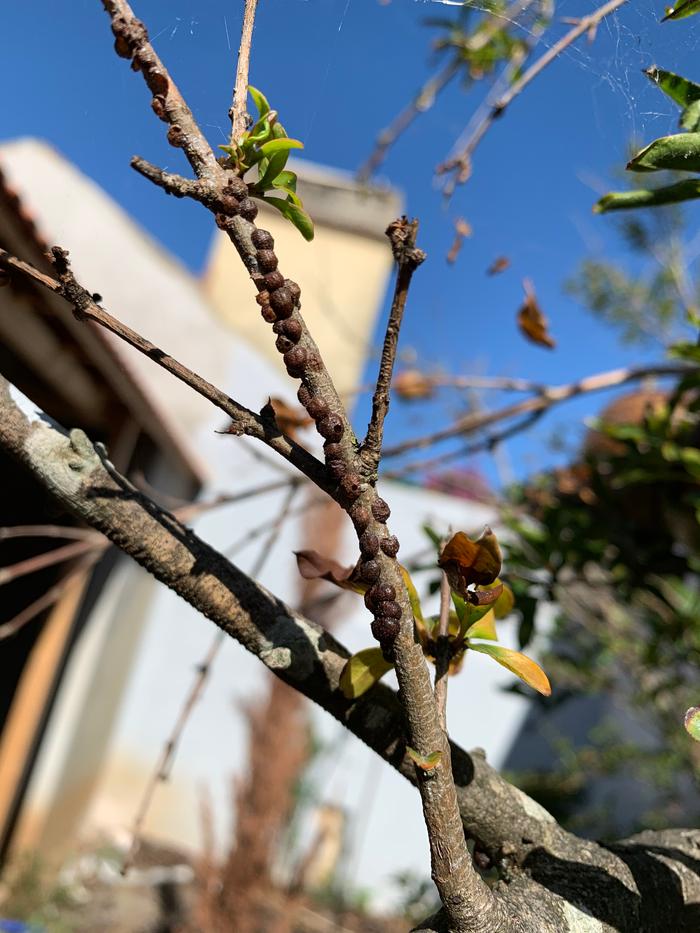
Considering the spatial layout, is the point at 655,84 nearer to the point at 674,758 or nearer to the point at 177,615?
the point at 674,758

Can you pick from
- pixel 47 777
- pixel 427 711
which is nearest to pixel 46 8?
pixel 427 711

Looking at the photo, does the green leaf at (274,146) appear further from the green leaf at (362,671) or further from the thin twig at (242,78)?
the green leaf at (362,671)

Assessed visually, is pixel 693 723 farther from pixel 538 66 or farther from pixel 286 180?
pixel 538 66

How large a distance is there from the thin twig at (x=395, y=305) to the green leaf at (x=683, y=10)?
0.30 metres

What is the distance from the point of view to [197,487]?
16.2ft

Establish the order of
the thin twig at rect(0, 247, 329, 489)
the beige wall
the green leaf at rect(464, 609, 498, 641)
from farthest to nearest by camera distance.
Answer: the beige wall
the green leaf at rect(464, 609, 498, 641)
the thin twig at rect(0, 247, 329, 489)

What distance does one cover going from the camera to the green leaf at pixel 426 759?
498 mm

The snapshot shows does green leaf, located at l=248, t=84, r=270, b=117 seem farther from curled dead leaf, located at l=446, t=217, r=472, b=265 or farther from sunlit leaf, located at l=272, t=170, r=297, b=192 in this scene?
curled dead leaf, located at l=446, t=217, r=472, b=265

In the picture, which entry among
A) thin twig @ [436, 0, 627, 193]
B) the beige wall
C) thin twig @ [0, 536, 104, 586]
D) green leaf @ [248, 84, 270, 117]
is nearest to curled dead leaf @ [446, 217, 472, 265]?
thin twig @ [436, 0, 627, 193]

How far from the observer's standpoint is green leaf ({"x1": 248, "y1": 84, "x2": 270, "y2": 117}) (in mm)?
553

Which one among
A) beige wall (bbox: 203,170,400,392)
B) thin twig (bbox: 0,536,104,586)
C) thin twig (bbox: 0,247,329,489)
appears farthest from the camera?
beige wall (bbox: 203,170,400,392)

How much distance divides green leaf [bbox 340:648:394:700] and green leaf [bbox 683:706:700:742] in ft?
0.64

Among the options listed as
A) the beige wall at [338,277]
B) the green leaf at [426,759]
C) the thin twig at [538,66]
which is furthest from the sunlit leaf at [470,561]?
the beige wall at [338,277]

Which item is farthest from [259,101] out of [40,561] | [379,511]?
[40,561]
